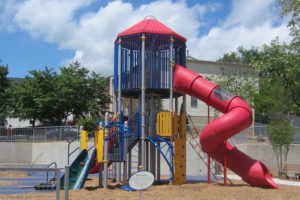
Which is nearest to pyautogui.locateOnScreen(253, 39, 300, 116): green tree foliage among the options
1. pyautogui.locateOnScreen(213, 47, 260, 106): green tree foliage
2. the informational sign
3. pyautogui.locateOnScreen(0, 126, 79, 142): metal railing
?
pyautogui.locateOnScreen(213, 47, 260, 106): green tree foliage

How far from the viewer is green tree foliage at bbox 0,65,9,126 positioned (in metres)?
56.4

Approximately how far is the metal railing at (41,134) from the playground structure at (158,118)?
16.6 meters

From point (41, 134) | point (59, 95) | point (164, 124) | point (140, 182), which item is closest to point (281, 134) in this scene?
point (164, 124)

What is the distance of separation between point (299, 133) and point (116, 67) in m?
18.9

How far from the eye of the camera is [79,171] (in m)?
18.0

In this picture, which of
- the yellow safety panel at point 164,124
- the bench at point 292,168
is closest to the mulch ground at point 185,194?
the yellow safety panel at point 164,124

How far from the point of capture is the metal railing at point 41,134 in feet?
120

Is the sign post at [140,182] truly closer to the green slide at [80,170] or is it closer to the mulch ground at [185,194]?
the mulch ground at [185,194]

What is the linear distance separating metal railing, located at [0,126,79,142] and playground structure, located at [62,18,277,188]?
16.6m

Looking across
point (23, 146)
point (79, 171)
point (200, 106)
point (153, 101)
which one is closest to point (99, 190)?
point (79, 171)

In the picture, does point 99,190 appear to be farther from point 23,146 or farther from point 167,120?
point 23,146

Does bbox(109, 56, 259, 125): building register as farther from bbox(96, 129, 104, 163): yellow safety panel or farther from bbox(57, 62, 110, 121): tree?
bbox(96, 129, 104, 163): yellow safety panel

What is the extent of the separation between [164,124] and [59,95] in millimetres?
33702

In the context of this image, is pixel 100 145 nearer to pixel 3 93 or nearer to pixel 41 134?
pixel 41 134
